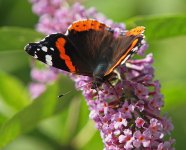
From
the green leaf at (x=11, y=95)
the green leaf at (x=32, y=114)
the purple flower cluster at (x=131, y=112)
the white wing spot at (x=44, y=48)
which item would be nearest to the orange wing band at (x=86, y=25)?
the white wing spot at (x=44, y=48)

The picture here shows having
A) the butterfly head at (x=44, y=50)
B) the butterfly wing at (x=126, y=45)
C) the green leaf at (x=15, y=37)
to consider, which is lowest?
the butterfly wing at (x=126, y=45)

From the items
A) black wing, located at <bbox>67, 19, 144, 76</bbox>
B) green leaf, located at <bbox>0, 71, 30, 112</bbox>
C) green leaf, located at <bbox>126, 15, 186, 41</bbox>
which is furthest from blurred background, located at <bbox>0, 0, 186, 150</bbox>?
black wing, located at <bbox>67, 19, 144, 76</bbox>

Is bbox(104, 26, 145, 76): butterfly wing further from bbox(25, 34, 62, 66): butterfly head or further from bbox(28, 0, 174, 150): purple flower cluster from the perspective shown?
bbox(25, 34, 62, 66): butterfly head

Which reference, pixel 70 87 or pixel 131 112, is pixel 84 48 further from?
pixel 131 112

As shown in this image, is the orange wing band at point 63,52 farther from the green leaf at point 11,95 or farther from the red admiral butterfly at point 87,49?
the green leaf at point 11,95

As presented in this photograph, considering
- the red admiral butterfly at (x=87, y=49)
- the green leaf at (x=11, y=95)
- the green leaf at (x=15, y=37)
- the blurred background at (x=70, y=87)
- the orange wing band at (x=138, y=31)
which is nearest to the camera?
the orange wing band at (x=138, y=31)

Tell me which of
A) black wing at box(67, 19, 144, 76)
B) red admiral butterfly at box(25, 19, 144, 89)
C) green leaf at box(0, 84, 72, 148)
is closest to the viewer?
red admiral butterfly at box(25, 19, 144, 89)
